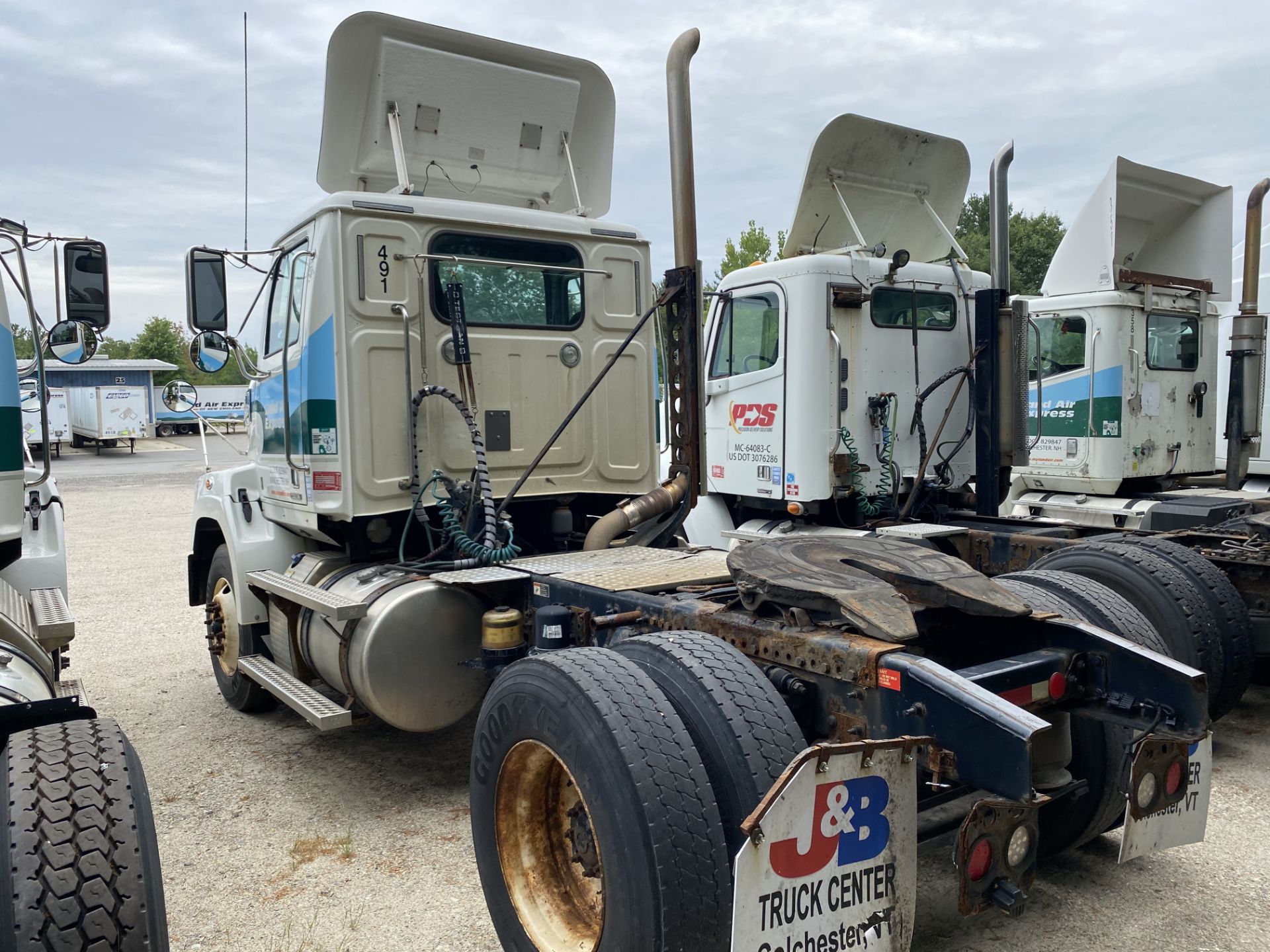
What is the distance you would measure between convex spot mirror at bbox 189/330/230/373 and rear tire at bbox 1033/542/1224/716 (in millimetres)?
4316

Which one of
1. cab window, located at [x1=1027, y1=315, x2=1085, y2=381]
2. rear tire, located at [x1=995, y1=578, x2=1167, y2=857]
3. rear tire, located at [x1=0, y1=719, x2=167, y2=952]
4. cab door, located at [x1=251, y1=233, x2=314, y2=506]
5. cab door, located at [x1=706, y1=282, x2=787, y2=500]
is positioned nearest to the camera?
rear tire, located at [x1=0, y1=719, x2=167, y2=952]

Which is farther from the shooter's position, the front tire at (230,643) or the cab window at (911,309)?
the cab window at (911,309)

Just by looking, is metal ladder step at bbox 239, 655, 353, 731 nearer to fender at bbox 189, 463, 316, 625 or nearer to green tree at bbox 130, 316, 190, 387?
fender at bbox 189, 463, 316, 625

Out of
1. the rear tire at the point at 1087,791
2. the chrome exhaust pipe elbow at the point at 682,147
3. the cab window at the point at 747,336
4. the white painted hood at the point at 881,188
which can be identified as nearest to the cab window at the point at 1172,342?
the white painted hood at the point at 881,188

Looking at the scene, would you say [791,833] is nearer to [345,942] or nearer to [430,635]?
[345,942]

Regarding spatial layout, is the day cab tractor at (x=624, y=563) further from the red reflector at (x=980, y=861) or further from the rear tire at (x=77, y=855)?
the rear tire at (x=77, y=855)

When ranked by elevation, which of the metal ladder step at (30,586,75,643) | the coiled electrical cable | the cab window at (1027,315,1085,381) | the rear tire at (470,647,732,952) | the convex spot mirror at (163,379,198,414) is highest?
the cab window at (1027,315,1085,381)

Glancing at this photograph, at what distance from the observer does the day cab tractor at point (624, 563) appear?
8.09ft

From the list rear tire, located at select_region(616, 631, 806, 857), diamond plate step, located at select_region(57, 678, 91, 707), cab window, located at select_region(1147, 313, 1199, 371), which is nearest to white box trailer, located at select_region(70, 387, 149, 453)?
cab window, located at select_region(1147, 313, 1199, 371)

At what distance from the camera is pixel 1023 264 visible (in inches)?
1420

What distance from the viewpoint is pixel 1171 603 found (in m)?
4.50

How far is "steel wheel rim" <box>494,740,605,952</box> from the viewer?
9.57ft

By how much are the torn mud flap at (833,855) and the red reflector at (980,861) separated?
0.49 feet

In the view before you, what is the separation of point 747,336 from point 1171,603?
3.67 m
